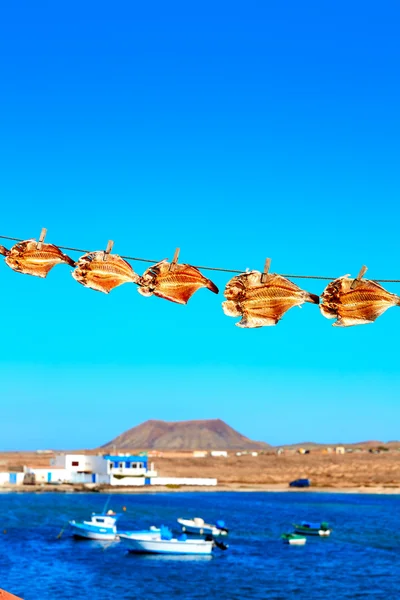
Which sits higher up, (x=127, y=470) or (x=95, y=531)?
(x=127, y=470)

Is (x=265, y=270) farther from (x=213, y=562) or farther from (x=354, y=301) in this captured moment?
(x=213, y=562)

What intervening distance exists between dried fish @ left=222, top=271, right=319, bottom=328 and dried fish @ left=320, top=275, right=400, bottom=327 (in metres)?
0.13

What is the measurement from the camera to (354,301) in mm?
6301

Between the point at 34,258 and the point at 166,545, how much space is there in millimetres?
65286

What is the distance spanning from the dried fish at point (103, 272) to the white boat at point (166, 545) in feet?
213

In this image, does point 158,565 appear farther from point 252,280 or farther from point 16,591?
point 252,280

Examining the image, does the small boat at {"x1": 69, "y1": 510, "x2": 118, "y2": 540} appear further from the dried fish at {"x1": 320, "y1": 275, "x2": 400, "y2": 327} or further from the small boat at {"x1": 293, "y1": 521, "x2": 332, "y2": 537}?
the dried fish at {"x1": 320, "y1": 275, "x2": 400, "y2": 327}

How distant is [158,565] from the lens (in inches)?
2576

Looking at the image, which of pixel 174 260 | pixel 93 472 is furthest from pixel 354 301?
pixel 93 472

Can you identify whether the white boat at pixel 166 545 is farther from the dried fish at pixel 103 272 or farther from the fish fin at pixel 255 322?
the fish fin at pixel 255 322

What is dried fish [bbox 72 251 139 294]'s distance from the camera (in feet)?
22.8

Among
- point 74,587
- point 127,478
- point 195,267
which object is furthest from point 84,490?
point 195,267

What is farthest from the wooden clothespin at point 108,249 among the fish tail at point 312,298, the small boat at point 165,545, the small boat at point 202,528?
the small boat at point 202,528

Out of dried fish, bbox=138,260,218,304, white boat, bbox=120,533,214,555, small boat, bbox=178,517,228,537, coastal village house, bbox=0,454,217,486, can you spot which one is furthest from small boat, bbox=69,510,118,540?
dried fish, bbox=138,260,218,304
